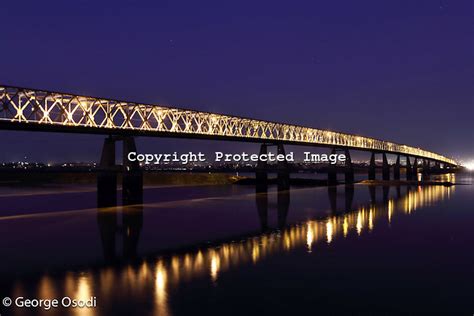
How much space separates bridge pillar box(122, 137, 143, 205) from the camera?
190 ft

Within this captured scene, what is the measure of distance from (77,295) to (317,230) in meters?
22.3

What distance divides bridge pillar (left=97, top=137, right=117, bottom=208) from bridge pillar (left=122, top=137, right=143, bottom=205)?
6.37 ft

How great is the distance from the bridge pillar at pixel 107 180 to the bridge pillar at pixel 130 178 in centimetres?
194

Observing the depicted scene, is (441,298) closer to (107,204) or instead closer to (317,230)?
(317,230)

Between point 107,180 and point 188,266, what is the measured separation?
118 feet

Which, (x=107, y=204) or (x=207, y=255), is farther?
(x=107, y=204)

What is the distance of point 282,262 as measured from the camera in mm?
23266

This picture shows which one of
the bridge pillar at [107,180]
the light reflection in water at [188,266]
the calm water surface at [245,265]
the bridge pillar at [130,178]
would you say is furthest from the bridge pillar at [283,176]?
the light reflection in water at [188,266]

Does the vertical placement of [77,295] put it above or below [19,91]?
below

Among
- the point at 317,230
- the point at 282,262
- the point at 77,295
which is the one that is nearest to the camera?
the point at 77,295

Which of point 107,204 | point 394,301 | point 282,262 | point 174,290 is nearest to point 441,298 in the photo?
point 394,301

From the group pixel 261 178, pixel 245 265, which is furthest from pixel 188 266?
pixel 261 178

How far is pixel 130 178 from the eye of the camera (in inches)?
2281

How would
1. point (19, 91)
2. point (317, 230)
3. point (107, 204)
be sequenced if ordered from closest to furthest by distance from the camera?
point (317, 230) → point (19, 91) → point (107, 204)
